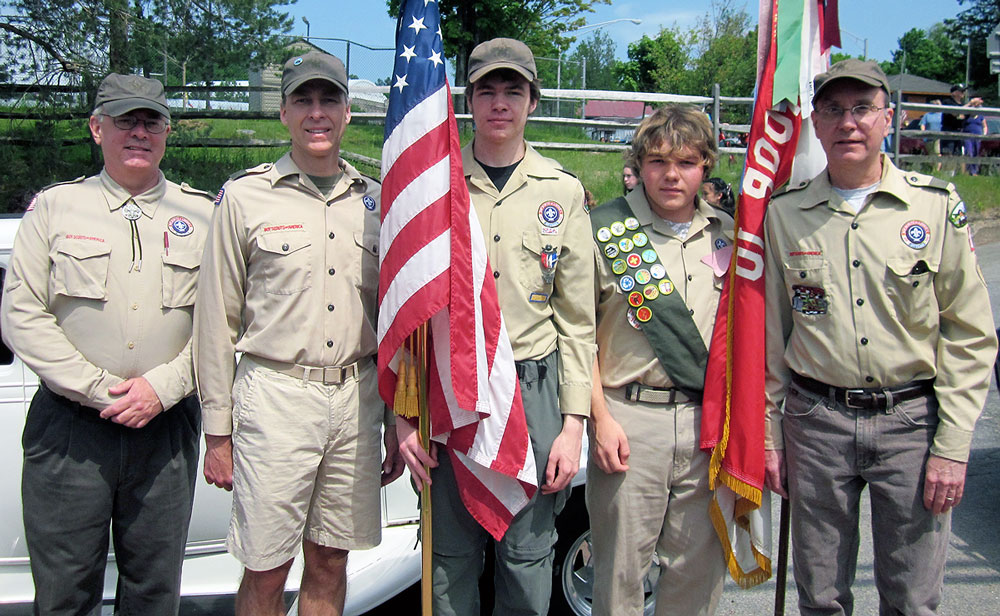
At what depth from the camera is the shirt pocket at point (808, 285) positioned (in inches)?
104

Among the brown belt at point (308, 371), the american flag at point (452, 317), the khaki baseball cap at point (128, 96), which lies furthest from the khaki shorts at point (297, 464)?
the khaki baseball cap at point (128, 96)

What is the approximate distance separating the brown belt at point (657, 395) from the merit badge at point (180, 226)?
5.41 ft

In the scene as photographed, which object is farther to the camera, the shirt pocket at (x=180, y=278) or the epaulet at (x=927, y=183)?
the shirt pocket at (x=180, y=278)

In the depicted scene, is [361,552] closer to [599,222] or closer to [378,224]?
[378,224]

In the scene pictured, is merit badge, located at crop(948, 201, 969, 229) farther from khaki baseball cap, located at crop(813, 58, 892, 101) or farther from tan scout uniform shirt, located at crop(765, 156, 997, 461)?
khaki baseball cap, located at crop(813, 58, 892, 101)

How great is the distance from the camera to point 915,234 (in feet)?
8.51

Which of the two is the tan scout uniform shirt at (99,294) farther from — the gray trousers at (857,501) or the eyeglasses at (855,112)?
the eyeglasses at (855,112)

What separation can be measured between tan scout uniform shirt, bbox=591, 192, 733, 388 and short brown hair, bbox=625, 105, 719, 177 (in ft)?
0.63

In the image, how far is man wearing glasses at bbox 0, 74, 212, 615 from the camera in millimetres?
2684

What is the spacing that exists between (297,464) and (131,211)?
1.06 meters

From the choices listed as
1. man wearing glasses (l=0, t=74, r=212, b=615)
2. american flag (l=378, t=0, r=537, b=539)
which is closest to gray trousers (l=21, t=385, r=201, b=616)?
man wearing glasses (l=0, t=74, r=212, b=615)

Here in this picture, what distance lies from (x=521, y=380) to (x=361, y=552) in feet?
3.54

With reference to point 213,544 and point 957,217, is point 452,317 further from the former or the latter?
point 957,217

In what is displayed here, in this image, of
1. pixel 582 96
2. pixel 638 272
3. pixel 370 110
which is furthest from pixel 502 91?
pixel 370 110
